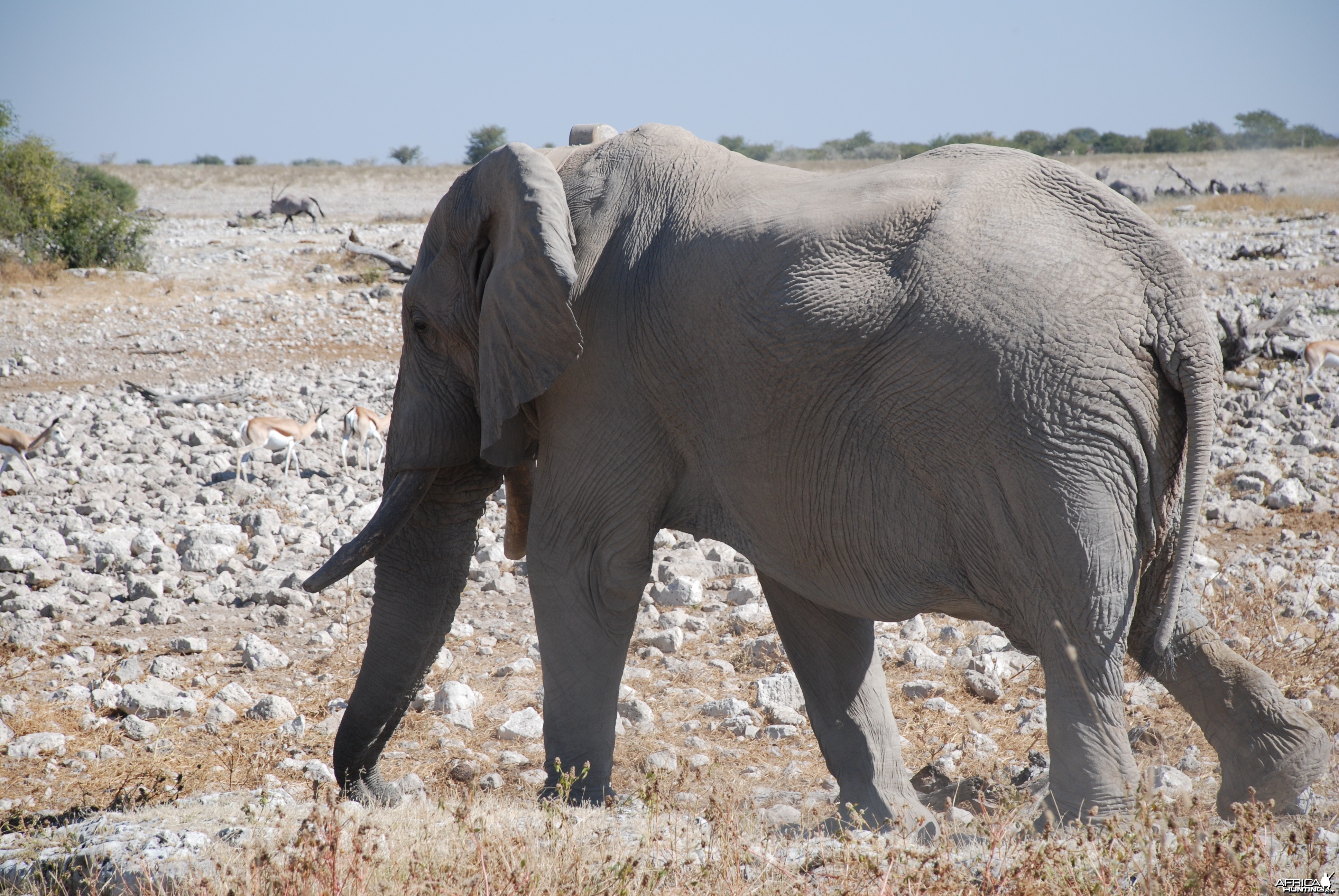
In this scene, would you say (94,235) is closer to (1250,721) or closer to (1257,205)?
(1250,721)

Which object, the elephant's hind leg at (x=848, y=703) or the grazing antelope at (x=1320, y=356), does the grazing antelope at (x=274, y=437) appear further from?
the grazing antelope at (x=1320, y=356)

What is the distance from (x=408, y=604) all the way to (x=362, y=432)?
5.44 m

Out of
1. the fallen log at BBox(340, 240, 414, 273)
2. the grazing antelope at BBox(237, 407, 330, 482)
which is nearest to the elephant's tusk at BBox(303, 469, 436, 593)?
the grazing antelope at BBox(237, 407, 330, 482)

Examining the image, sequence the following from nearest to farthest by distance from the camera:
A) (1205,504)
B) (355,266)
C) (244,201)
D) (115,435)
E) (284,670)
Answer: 1. (284,670)
2. (1205,504)
3. (115,435)
4. (355,266)
5. (244,201)

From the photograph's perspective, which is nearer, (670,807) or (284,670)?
(670,807)

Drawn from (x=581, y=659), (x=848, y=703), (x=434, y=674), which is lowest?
(x=434, y=674)

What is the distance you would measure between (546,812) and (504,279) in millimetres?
1594

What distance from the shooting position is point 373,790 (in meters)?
4.01

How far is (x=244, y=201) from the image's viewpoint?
1700 inches

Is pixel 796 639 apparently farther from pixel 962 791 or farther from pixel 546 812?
pixel 546 812

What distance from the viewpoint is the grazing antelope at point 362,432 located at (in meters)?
9.23

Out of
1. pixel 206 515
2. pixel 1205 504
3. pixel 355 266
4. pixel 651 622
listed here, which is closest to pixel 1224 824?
pixel 651 622

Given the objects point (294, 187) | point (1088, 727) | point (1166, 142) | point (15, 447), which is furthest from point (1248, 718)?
point (1166, 142)

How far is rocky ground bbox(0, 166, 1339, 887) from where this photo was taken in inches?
131
